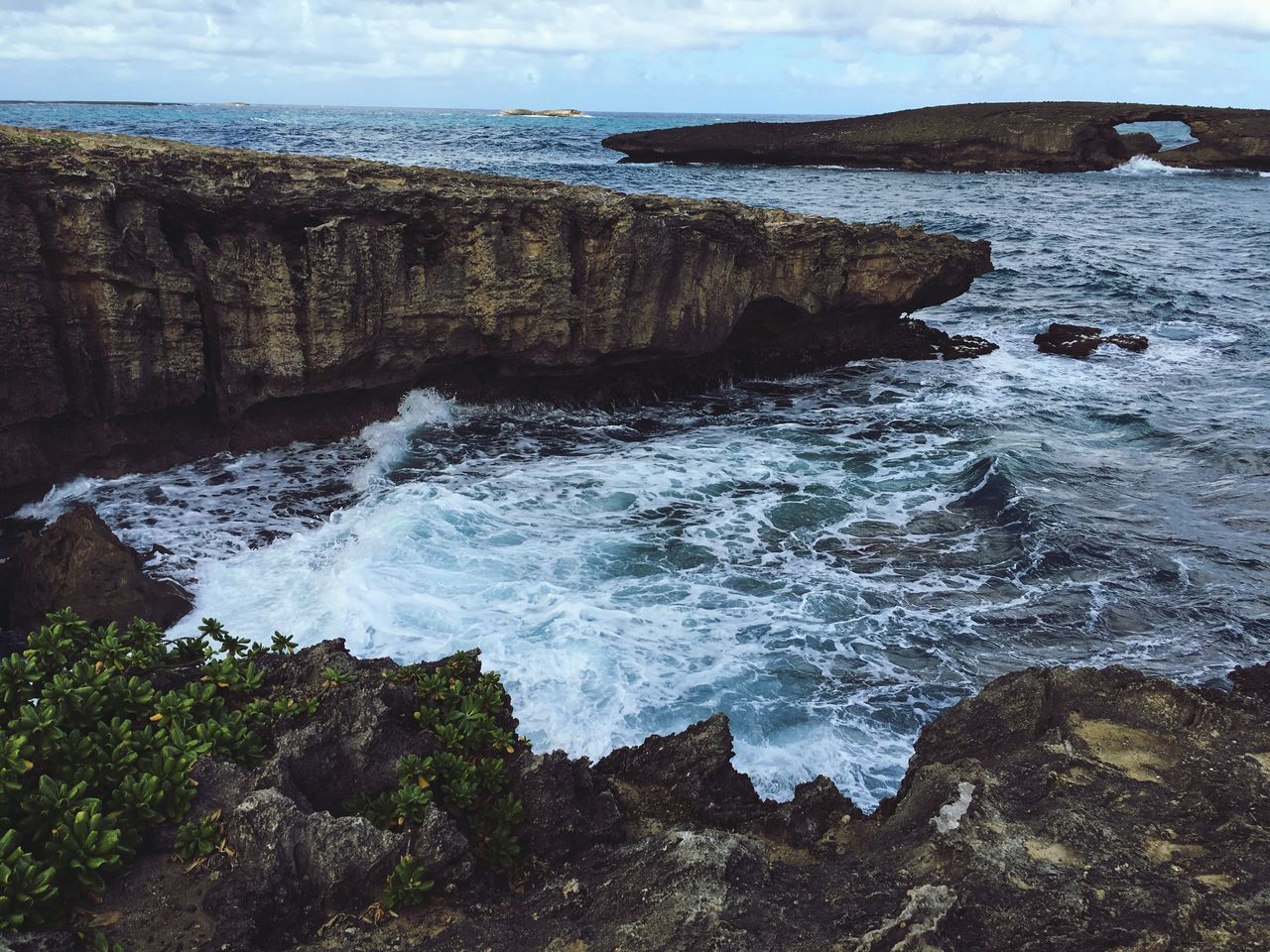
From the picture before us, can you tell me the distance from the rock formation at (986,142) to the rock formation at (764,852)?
259 feet

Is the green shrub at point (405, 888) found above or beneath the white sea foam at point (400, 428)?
above

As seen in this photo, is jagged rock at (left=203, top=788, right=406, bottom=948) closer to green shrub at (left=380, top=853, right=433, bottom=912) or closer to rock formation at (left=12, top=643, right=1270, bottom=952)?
rock formation at (left=12, top=643, right=1270, bottom=952)

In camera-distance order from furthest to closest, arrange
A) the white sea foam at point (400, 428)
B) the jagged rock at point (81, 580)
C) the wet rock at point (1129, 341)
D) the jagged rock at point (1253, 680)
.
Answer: the wet rock at point (1129, 341)
the white sea foam at point (400, 428)
the jagged rock at point (81, 580)
the jagged rock at point (1253, 680)

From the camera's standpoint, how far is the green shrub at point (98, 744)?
5.38 metres

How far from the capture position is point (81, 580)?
11531mm

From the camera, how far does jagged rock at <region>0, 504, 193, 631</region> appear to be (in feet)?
37.6

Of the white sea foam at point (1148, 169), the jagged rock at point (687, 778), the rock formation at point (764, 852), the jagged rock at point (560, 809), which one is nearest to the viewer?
the rock formation at point (764, 852)

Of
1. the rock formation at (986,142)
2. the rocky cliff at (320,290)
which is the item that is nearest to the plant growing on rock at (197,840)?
the rocky cliff at (320,290)

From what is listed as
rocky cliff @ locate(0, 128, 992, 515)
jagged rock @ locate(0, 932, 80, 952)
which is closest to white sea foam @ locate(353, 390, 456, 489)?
rocky cliff @ locate(0, 128, 992, 515)

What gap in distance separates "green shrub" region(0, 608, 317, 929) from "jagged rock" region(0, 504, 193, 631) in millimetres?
4223

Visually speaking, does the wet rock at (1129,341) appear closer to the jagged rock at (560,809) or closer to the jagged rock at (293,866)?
the jagged rock at (560,809)

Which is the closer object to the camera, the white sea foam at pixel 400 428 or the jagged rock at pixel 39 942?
the jagged rock at pixel 39 942

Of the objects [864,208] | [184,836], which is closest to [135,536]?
[184,836]

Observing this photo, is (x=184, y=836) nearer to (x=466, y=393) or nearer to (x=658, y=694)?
(x=658, y=694)
